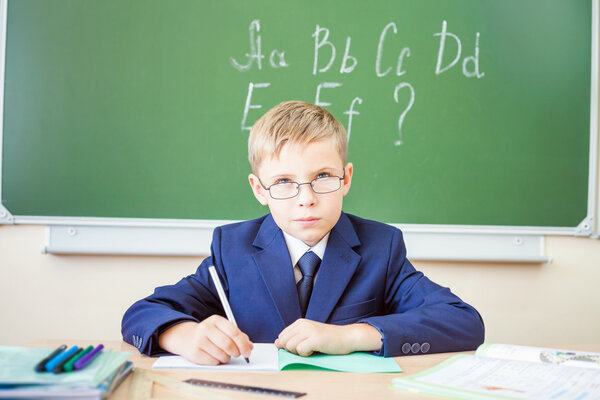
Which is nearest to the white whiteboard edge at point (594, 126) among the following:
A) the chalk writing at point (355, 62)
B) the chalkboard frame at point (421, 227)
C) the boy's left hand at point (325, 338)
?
the chalkboard frame at point (421, 227)

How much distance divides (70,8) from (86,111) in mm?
439

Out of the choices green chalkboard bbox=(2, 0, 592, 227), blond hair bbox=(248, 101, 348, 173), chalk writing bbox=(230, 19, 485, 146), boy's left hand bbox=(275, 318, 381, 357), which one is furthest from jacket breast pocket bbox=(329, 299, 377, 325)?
chalk writing bbox=(230, 19, 485, 146)

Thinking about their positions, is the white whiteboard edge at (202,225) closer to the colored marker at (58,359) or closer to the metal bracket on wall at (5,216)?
the metal bracket on wall at (5,216)

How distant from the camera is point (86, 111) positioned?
2293 mm

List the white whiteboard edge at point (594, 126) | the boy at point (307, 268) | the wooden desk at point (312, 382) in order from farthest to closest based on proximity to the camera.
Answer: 1. the white whiteboard edge at point (594, 126)
2. the boy at point (307, 268)
3. the wooden desk at point (312, 382)

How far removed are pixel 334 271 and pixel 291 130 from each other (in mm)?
370

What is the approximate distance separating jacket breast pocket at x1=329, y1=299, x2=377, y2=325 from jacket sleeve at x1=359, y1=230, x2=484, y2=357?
89 millimetres

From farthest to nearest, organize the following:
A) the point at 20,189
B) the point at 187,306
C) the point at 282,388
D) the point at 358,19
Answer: the point at 358,19
the point at 20,189
the point at 187,306
the point at 282,388

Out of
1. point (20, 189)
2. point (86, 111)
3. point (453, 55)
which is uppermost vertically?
point (453, 55)

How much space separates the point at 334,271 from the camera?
1367 mm

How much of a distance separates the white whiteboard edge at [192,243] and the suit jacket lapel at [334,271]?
1031 millimetres

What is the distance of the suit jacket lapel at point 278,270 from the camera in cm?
133

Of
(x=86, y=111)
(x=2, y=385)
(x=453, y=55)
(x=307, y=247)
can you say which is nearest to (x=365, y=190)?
(x=453, y=55)

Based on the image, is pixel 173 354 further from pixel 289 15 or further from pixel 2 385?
pixel 289 15
